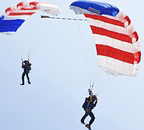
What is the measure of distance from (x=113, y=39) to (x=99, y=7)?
1.97 metres

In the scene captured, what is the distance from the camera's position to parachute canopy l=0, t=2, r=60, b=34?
20.0 m

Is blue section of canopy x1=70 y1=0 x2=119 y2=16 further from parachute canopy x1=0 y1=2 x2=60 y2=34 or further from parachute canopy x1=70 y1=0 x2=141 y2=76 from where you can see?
parachute canopy x1=0 y1=2 x2=60 y2=34

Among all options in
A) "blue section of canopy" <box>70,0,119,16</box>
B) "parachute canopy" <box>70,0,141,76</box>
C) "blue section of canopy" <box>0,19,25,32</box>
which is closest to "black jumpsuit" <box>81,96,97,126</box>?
"parachute canopy" <box>70,0,141,76</box>

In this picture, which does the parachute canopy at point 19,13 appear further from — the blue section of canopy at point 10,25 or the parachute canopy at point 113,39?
the parachute canopy at point 113,39

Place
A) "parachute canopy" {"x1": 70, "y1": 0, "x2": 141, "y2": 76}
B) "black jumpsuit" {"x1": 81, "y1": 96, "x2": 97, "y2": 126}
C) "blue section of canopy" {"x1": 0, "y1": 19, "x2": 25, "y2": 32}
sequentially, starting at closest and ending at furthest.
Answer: "parachute canopy" {"x1": 70, "y1": 0, "x2": 141, "y2": 76}
"black jumpsuit" {"x1": 81, "y1": 96, "x2": 97, "y2": 126}
"blue section of canopy" {"x1": 0, "y1": 19, "x2": 25, "y2": 32}

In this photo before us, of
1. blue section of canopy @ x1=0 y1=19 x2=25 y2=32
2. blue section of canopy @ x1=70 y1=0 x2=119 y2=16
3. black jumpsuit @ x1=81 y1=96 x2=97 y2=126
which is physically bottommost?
black jumpsuit @ x1=81 y1=96 x2=97 y2=126

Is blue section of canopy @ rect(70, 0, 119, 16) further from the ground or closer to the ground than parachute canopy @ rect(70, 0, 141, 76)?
further from the ground

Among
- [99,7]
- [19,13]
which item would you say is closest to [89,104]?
[99,7]

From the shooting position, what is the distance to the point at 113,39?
1783cm

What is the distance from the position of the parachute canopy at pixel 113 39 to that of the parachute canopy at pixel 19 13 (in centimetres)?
255

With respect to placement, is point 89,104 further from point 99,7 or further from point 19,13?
point 19,13

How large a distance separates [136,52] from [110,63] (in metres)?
1.35

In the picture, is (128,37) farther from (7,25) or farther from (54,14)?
(7,25)

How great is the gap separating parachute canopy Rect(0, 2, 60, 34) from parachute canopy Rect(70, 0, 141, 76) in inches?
100
